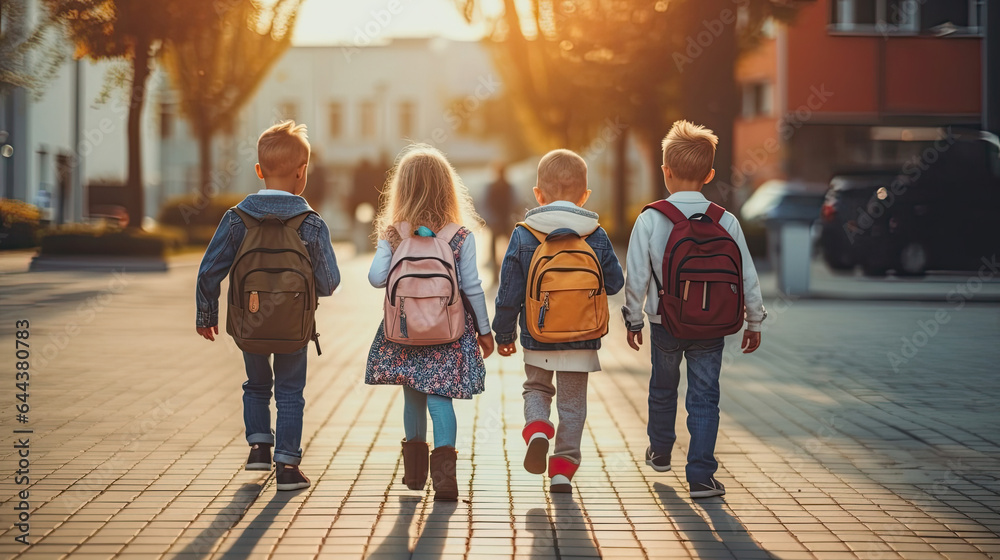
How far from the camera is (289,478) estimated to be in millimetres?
5262

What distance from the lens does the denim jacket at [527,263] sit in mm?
5320

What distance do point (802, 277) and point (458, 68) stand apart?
175 feet

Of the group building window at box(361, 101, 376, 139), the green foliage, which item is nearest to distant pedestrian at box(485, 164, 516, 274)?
the green foliage

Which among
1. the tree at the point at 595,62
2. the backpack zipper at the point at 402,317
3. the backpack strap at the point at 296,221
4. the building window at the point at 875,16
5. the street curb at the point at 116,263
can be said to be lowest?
the backpack zipper at the point at 402,317

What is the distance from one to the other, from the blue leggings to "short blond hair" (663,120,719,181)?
1.43 meters

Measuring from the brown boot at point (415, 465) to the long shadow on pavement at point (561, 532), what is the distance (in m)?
0.52

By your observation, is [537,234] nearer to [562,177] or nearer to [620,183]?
[562,177]

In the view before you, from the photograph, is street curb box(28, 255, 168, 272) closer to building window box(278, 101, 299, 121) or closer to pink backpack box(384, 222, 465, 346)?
pink backpack box(384, 222, 465, 346)

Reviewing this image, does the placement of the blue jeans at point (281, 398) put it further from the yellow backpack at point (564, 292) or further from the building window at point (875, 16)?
the building window at point (875, 16)

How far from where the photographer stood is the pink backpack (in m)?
5.11

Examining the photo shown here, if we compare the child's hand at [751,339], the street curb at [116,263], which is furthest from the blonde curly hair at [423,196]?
the street curb at [116,263]

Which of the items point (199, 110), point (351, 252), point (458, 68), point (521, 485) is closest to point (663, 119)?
point (351, 252)

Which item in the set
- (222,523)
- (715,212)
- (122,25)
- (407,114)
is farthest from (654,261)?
(407,114)

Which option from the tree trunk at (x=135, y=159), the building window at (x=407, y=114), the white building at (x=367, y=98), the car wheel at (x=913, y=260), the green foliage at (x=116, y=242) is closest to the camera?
the car wheel at (x=913, y=260)
